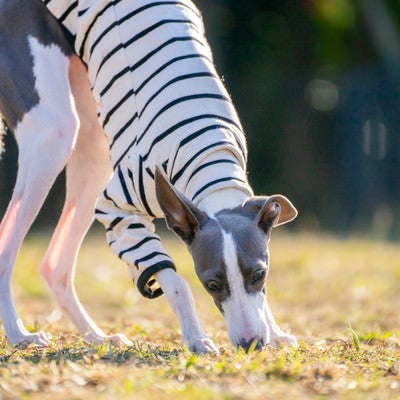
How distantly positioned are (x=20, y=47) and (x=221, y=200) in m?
1.55

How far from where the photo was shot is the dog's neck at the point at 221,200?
183 inches

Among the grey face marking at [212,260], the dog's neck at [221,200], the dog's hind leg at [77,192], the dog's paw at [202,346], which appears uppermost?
the dog's hind leg at [77,192]

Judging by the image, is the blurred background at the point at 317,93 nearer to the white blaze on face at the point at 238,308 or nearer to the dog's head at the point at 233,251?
the dog's head at the point at 233,251

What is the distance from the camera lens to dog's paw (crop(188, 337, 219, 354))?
14.7ft

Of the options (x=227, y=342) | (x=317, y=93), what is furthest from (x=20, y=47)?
(x=317, y=93)

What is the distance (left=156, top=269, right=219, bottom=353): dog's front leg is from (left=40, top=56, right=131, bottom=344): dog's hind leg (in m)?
0.99

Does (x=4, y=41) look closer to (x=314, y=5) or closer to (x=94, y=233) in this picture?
(x=94, y=233)

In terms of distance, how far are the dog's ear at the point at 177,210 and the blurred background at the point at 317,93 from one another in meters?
9.97

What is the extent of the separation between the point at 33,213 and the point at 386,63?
11.0 m

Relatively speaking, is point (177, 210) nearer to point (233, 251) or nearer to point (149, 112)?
point (233, 251)

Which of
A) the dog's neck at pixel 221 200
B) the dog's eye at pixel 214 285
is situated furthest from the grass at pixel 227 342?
the dog's neck at pixel 221 200

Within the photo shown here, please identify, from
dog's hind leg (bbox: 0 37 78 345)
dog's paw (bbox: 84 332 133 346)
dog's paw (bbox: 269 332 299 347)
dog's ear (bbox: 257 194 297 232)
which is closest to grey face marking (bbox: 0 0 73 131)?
dog's hind leg (bbox: 0 37 78 345)

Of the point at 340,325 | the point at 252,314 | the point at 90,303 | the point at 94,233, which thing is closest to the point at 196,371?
the point at 252,314

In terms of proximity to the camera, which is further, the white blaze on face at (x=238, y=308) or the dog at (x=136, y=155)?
the dog at (x=136, y=155)
